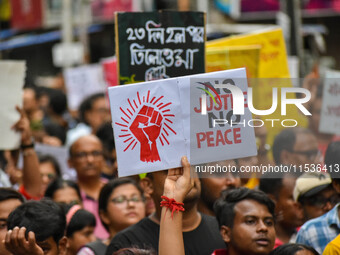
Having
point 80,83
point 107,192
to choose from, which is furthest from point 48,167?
point 80,83

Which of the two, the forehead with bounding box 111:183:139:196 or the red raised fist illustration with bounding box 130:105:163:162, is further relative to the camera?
the forehead with bounding box 111:183:139:196

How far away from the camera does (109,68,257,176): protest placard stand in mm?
4250

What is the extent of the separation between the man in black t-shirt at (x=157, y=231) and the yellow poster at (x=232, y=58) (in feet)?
6.49

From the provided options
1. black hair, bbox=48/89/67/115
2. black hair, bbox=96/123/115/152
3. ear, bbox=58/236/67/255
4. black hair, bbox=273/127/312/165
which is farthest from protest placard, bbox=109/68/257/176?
black hair, bbox=48/89/67/115

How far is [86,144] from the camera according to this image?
24.6 ft

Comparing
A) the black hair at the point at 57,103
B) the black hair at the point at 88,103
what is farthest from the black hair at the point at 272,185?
the black hair at the point at 57,103

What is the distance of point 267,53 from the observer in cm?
782

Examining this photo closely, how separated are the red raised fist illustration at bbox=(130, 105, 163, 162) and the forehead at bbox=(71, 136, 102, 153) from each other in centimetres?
322

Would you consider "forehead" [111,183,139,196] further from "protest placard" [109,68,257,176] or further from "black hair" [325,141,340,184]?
"black hair" [325,141,340,184]

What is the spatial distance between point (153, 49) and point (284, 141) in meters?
1.36

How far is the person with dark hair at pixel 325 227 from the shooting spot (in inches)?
184

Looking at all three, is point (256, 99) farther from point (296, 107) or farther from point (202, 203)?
point (202, 203)

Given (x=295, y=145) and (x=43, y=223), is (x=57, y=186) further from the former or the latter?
(x=295, y=145)

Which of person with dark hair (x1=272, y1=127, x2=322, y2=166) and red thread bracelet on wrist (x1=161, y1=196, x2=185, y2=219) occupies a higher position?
red thread bracelet on wrist (x1=161, y1=196, x2=185, y2=219)
